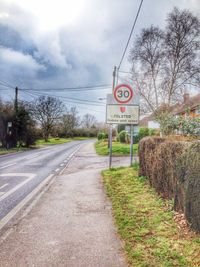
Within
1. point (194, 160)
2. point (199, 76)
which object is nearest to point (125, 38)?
point (194, 160)

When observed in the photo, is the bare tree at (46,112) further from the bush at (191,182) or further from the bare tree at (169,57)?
the bush at (191,182)

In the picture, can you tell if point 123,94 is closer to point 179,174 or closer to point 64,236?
point 179,174

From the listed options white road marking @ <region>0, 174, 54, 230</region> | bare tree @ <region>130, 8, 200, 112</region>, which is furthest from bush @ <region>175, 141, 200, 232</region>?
bare tree @ <region>130, 8, 200, 112</region>

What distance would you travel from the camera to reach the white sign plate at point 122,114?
39.5 ft

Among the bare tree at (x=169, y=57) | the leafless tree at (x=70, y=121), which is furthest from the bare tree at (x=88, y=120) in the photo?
the bare tree at (x=169, y=57)

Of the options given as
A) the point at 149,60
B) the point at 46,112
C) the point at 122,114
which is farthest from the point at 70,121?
the point at 122,114

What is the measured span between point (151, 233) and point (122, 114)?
815 cm

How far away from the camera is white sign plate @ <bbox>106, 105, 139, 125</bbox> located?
475 inches

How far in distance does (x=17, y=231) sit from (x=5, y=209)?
163 centimetres

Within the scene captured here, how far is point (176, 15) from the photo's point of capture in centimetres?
2773

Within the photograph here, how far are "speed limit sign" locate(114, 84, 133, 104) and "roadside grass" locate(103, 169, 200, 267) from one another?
550cm

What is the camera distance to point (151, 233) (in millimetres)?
4391

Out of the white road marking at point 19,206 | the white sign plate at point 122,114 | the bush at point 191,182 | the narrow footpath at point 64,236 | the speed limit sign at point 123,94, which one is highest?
the speed limit sign at point 123,94

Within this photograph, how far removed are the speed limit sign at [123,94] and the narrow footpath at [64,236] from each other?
5.83 meters
